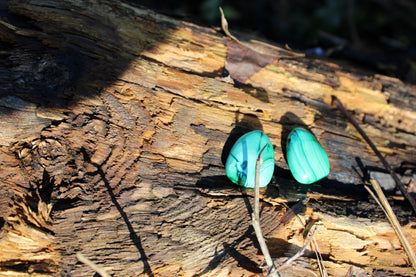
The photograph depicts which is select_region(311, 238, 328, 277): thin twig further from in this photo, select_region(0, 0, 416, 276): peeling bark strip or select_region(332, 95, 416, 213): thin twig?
select_region(332, 95, 416, 213): thin twig

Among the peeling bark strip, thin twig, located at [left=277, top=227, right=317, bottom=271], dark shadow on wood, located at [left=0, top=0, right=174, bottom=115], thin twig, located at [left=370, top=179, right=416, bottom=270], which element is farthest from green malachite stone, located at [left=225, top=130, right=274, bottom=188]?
dark shadow on wood, located at [left=0, top=0, right=174, bottom=115]

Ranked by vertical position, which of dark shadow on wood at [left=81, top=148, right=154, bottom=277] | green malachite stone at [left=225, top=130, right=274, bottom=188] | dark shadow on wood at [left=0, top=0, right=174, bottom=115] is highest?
dark shadow on wood at [left=0, top=0, right=174, bottom=115]

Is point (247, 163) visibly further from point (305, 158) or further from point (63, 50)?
point (63, 50)

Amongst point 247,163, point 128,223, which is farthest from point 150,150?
point 247,163

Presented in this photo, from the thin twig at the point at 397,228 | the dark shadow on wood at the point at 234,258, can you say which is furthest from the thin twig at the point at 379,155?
the dark shadow on wood at the point at 234,258

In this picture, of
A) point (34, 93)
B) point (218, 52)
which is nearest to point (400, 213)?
point (218, 52)

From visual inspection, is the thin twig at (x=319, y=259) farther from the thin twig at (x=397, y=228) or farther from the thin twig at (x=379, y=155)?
the thin twig at (x=379, y=155)
